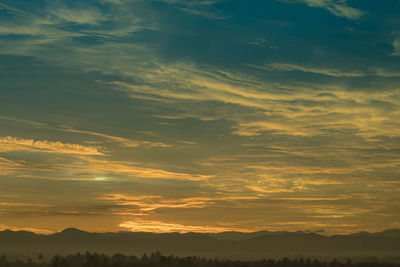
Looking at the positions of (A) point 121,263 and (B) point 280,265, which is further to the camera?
(B) point 280,265

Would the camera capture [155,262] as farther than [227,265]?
No

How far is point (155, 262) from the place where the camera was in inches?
5477

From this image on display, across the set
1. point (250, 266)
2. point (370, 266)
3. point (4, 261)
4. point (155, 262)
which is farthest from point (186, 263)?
point (370, 266)

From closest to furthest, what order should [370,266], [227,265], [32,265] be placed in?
[32,265] < [227,265] < [370,266]

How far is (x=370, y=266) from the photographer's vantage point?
6240 inches

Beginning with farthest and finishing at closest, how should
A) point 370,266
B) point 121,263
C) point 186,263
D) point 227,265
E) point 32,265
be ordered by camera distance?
point 370,266 < point 227,265 < point 186,263 < point 121,263 < point 32,265

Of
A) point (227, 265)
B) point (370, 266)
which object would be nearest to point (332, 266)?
point (370, 266)

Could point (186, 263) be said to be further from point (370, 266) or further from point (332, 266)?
point (370, 266)

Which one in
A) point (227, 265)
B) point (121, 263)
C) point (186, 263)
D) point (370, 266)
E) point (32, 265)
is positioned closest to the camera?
point (32, 265)

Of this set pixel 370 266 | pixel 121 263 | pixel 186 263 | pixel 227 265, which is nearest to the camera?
pixel 121 263

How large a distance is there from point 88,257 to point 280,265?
55.8m

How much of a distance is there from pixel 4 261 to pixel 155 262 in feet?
124

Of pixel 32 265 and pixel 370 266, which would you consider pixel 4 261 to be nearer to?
pixel 32 265

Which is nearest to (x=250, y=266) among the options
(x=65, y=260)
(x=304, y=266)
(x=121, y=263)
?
(x=304, y=266)
